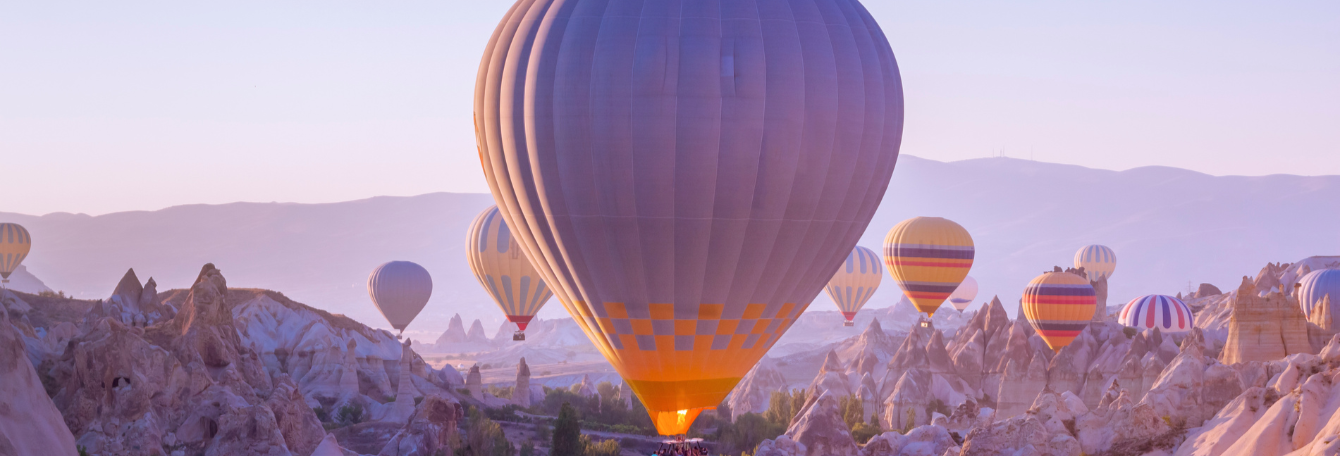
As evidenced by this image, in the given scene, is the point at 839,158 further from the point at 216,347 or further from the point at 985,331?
the point at 985,331

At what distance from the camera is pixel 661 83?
88.9 feet

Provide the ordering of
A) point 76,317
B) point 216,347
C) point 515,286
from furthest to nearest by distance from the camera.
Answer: point 515,286, point 76,317, point 216,347

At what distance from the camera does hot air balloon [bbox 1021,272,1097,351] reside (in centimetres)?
7238

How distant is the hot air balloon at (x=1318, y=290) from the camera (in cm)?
6888

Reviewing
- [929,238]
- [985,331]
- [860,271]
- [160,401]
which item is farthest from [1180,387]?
[860,271]

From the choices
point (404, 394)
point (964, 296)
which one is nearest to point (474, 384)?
point (404, 394)

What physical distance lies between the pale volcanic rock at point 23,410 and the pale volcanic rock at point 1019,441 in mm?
22555

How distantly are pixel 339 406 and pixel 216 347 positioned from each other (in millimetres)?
25225

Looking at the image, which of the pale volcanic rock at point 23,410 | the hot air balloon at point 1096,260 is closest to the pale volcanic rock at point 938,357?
the hot air balloon at point 1096,260

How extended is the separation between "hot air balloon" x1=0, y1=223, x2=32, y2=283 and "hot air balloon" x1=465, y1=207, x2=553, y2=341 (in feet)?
141

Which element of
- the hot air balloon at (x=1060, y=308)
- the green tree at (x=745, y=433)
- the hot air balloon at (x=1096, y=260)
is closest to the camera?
the green tree at (x=745, y=433)

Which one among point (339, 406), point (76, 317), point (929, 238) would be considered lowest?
point (339, 406)

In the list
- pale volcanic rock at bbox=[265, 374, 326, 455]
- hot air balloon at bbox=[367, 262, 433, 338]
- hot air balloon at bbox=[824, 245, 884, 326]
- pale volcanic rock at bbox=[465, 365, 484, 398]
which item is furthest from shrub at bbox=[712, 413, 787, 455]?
hot air balloon at bbox=[367, 262, 433, 338]

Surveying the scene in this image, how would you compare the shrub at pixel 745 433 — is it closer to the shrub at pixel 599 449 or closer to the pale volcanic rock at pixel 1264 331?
the shrub at pixel 599 449
